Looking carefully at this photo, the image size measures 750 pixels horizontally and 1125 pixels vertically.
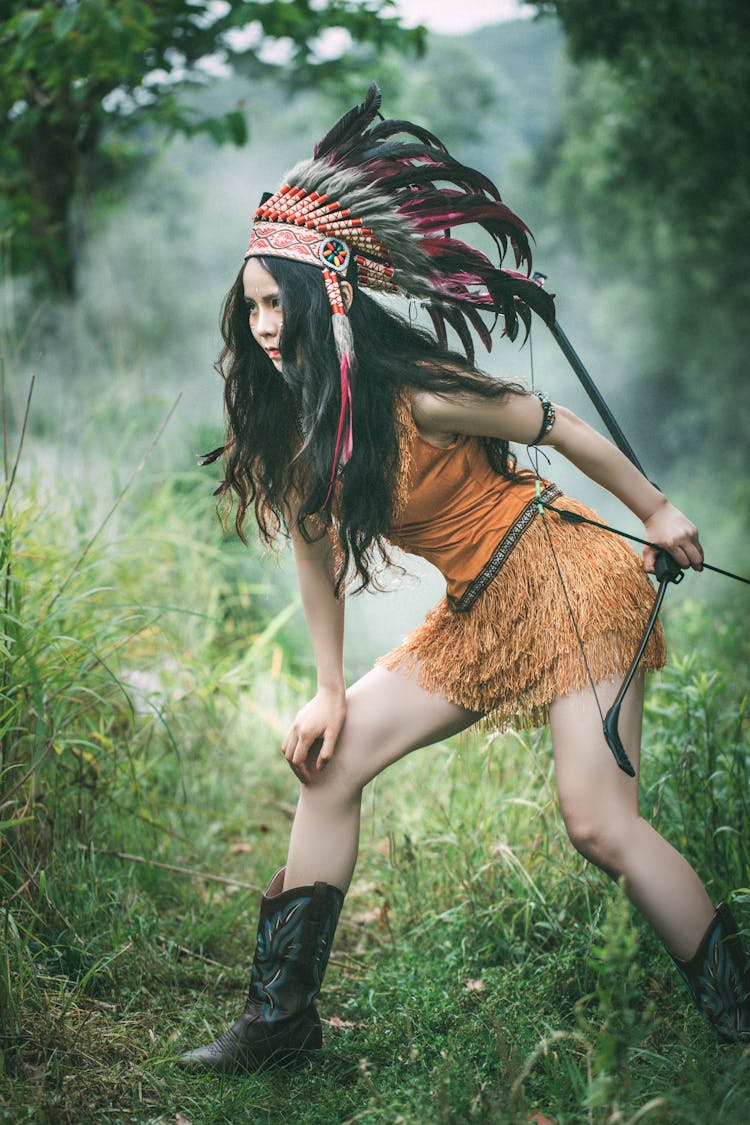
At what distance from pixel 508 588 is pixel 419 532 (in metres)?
0.22

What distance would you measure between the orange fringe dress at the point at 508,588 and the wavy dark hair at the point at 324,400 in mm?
57

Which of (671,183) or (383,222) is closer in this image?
(383,222)

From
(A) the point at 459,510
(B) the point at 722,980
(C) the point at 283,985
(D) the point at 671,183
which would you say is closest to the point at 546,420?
(A) the point at 459,510

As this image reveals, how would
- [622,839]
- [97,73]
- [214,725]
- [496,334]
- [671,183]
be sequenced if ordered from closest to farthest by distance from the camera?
[622,839] → [214,725] → [97,73] → [496,334] → [671,183]

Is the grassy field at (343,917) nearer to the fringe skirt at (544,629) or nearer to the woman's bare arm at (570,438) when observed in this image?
the fringe skirt at (544,629)

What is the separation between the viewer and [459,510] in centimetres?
203

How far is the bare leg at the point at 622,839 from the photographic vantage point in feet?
5.96

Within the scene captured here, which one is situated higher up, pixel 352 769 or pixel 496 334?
pixel 496 334

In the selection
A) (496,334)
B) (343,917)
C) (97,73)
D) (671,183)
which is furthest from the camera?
(671,183)

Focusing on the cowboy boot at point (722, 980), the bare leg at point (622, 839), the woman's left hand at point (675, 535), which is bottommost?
the cowboy boot at point (722, 980)

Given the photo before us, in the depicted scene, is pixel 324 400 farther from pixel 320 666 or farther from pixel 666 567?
pixel 666 567

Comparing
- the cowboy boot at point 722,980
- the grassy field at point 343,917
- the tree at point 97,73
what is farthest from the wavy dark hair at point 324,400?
the tree at point 97,73

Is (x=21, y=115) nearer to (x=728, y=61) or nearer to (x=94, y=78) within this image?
(x=94, y=78)

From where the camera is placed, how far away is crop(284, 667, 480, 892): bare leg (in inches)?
78.7
